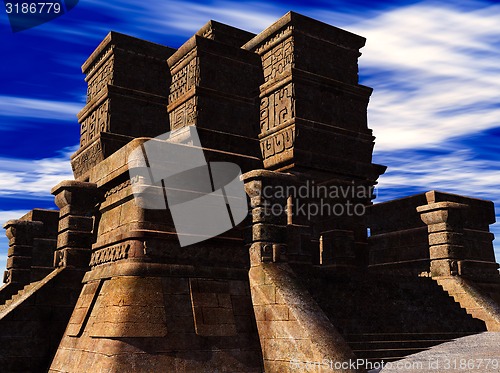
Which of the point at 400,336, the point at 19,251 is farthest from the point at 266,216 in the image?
the point at 19,251

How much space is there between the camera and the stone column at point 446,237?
1538 centimetres

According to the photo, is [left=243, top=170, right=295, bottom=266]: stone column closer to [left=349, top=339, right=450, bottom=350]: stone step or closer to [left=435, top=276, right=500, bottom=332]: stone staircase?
[left=349, top=339, right=450, bottom=350]: stone step

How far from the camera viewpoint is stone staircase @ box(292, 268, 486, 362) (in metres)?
11.4

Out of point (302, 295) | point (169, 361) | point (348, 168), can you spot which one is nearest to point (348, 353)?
point (302, 295)

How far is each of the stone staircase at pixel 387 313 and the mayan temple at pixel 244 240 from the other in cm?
4

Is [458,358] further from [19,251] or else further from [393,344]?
[19,251]

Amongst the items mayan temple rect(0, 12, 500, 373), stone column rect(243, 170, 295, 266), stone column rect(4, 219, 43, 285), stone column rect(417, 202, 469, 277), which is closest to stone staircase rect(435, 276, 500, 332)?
mayan temple rect(0, 12, 500, 373)

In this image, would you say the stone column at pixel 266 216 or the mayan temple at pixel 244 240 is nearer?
the mayan temple at pixel 244 240

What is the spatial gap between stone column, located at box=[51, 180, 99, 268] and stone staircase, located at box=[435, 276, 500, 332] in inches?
403

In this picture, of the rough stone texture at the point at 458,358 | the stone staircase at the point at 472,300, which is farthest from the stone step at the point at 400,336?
the stone staircase at the point at 472,300

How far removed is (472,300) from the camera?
560 inches

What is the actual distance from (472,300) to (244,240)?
7.03 m

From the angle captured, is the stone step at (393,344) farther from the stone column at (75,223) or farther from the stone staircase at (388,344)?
the stone column at (75,223)

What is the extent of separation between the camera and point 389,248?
64.3 ft
